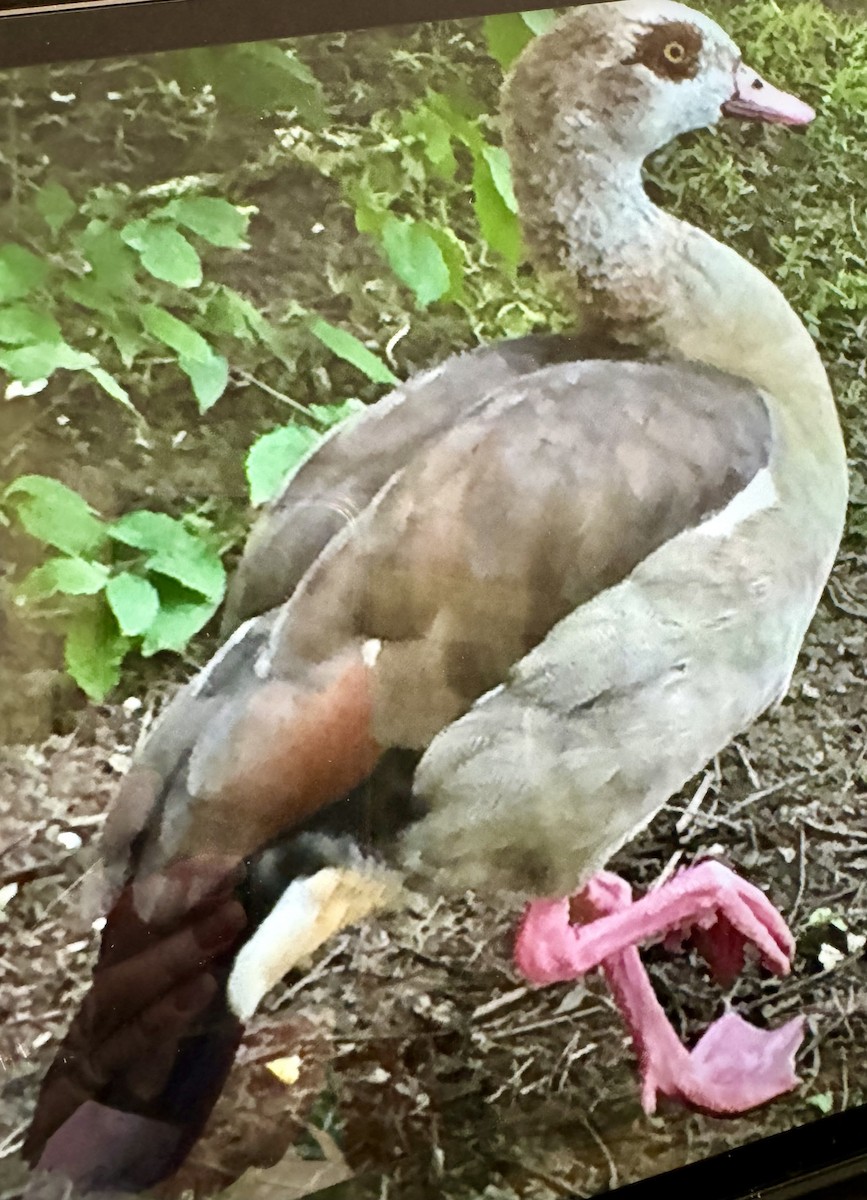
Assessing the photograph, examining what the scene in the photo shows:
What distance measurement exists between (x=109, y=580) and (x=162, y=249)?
0.20 meters

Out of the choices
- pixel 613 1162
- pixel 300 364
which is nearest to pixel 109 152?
pixel 300 364

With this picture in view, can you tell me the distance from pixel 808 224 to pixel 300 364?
39 centimetres

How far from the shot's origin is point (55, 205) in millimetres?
605

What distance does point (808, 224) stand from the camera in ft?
2.51

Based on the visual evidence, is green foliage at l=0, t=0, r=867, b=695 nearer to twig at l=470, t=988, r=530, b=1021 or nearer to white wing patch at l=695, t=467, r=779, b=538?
white wing patch at l=695, t=467, r=779, b=538

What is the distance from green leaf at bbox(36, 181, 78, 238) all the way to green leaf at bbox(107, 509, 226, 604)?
17 cm

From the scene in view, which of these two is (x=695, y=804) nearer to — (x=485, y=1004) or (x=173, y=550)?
(x=485, y=1004)

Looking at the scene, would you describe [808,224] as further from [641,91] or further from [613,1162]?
[613,1162]

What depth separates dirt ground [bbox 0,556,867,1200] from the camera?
0.62m

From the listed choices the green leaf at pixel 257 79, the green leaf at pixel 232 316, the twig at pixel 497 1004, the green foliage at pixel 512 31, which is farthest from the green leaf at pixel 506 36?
the twig at pixel 497 1004

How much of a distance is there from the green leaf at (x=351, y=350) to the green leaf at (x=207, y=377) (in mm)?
62

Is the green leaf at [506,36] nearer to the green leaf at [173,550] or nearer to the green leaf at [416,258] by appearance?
the green leaf at [416,258]

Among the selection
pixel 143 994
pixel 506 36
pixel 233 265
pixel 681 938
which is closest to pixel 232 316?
pixel 233 265

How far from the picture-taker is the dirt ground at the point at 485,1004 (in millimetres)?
616
